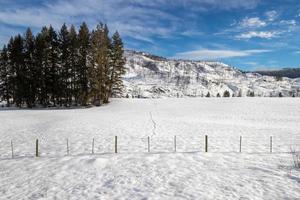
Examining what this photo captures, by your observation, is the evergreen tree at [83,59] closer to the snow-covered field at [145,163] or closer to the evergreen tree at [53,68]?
the evergreen tree at [53,68]

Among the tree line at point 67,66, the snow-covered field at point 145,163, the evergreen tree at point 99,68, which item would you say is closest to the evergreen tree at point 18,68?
the tree line at point 67,66

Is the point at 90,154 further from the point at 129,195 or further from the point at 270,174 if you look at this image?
the point at 270,174

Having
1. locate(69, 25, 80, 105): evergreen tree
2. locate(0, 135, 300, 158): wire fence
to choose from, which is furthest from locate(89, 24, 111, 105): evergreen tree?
locate(0, 135, 300, 158): wire fence

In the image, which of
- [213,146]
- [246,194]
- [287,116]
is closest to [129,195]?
[246,194]

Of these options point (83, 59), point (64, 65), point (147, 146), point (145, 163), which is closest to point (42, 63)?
point (64, 65)

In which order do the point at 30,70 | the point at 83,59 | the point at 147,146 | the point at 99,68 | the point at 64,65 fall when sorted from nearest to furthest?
the point at 147,146 < the point at 99,68 < the point at 83,59 < the point at 64,65 < the point at 30,70

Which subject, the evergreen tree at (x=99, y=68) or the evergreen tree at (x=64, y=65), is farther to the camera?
the evergreen tree at (x=64, y=65)

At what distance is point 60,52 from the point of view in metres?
59.6

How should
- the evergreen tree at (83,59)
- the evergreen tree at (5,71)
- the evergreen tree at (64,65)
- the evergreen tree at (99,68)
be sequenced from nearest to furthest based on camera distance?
the evergreen tree at (99,68) < the evergreen tree at (83,59) < the evergreen tree at (64,65) < the evergreen tree at (5,71)

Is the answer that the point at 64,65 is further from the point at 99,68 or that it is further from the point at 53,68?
the point at 99,68

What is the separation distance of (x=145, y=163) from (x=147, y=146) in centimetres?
→ 580

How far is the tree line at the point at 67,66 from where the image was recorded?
184 ft

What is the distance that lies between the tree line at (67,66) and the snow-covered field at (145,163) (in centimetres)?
1991

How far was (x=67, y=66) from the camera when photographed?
5853 cm
